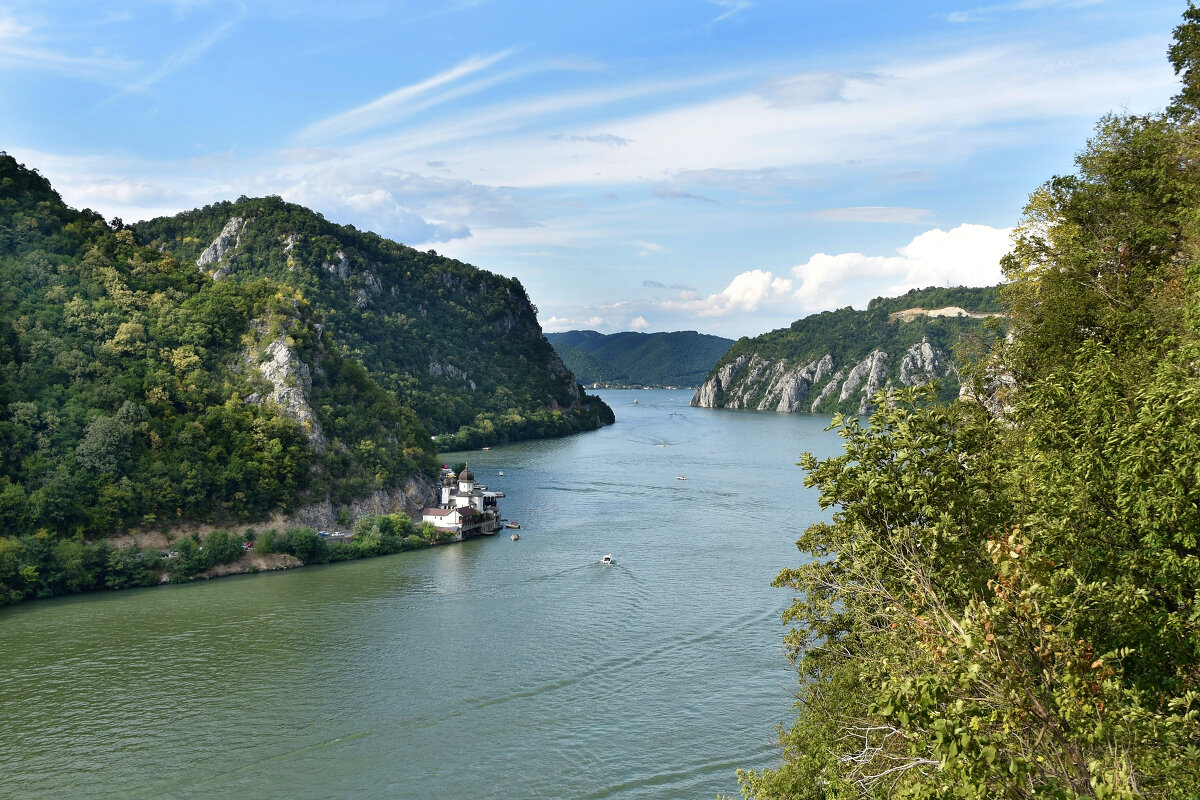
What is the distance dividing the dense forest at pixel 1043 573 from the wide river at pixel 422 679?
6.20m

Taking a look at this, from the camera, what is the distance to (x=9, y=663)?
30.1 meters

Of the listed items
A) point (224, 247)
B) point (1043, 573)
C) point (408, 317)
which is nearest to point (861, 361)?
point (408, 317)

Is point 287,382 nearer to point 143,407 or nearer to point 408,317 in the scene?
point 143,407

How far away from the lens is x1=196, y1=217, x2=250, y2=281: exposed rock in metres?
114

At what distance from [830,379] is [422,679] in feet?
532

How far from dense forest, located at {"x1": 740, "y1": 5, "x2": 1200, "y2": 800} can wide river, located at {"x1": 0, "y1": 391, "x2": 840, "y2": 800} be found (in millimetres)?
6197

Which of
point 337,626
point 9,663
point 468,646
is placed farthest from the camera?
point 337,626

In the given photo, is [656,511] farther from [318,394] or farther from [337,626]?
[337,626]

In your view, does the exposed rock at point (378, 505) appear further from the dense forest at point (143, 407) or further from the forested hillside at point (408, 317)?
the forested hillside at point (408, 317)

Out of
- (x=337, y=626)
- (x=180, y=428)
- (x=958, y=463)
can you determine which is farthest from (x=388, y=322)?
(x=958, y=463)

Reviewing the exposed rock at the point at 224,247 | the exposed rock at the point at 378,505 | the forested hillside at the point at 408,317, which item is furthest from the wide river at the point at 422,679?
the exposed rock at the point at 224,247

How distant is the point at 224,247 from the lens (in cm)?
11600

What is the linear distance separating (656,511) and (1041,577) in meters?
54.2

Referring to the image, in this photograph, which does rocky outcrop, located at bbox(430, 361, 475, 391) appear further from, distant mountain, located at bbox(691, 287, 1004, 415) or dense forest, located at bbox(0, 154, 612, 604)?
distant mountain, located at bbox(691, 287, 1004, 415)
